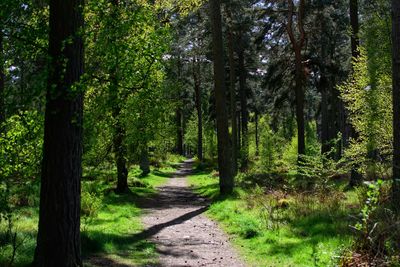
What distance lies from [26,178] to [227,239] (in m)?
5.12

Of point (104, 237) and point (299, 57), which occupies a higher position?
point (299, 57)

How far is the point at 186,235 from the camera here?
11.0 m

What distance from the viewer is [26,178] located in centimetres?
693

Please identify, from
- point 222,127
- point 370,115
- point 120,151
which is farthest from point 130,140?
point 370,115

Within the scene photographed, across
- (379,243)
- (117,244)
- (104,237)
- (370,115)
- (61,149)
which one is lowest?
(117,244)

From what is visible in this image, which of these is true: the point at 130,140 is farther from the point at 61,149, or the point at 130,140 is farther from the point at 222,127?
the point at 61,149

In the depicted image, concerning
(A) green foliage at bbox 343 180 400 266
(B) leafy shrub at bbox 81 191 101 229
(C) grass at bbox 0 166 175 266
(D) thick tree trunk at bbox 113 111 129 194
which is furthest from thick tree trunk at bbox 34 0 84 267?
(D) thick tree trunk at bbox 113 111 129 194

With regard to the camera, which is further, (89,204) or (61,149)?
(89,204)

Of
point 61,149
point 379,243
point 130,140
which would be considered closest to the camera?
point 61,149

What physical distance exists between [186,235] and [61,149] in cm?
625

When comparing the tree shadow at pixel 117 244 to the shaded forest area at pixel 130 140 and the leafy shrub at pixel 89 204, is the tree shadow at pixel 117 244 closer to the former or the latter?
the shaded forest area at pixel 130 140

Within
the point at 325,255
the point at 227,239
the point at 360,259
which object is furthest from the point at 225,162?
the point at 360,259

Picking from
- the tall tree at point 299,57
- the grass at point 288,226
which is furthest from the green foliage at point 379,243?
the tall tree at point 299,57

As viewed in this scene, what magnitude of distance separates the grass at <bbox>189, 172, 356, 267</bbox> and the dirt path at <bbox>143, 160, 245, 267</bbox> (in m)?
0.36
